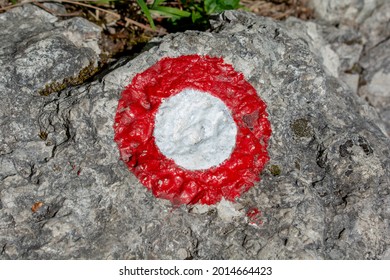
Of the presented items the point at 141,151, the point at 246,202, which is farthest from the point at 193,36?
the point at 246,202

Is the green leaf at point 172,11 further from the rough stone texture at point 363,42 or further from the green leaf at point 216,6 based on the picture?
the rough stone texture at point 363,42

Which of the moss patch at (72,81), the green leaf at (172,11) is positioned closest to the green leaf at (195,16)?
the green leaf at (172,11)

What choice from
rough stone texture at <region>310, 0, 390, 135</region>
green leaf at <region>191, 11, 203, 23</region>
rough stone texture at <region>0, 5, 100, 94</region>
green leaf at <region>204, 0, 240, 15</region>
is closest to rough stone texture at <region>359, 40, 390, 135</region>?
rough stone texture at <region>310, 0, 390, 135</region>

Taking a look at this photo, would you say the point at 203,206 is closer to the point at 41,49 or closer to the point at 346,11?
the point at 41,49

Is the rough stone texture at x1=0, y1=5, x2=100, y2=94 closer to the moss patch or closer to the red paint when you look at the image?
the moss patch

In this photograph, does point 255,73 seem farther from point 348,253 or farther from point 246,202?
point 348,253
